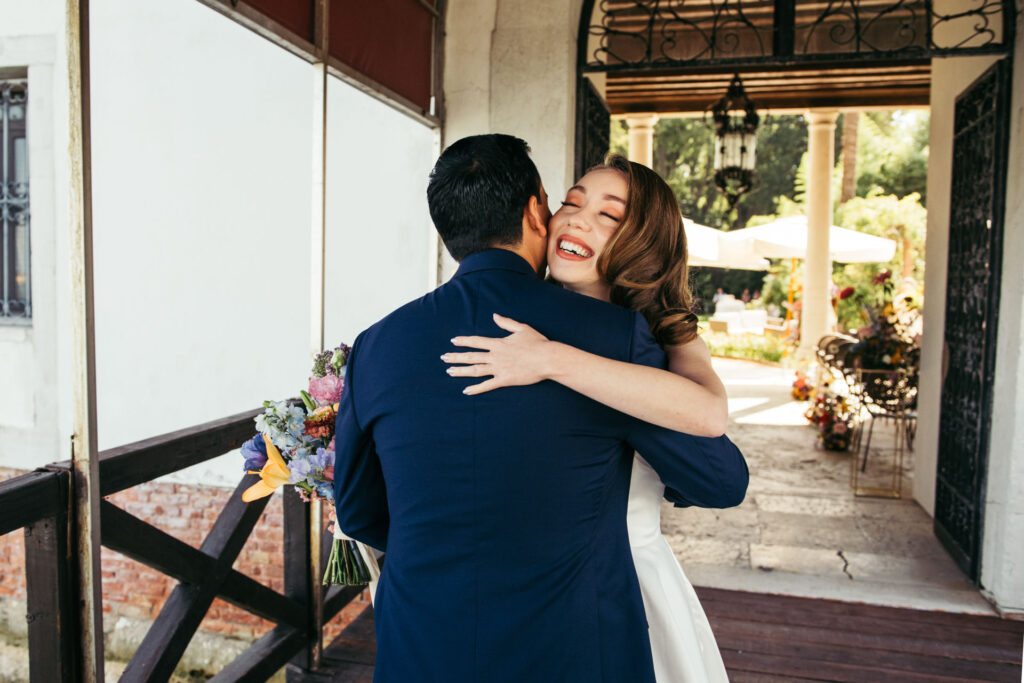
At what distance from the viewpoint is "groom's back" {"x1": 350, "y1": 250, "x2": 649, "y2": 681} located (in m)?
1.24

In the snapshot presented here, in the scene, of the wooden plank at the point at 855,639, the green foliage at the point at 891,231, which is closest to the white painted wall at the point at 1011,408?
the wooden plank at the point at 855,639

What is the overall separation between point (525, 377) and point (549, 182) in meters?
2.96


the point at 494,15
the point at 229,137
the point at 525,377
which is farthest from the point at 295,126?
the point at 525,377

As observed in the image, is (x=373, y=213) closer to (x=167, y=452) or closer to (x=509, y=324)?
(x=167, y=452)

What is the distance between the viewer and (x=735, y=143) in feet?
20.9

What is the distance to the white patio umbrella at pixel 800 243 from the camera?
1157 cm

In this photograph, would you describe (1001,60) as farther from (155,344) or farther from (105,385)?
(105,385)

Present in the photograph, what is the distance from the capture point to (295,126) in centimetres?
505

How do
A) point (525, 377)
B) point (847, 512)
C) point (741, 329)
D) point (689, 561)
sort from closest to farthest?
point (525, 377) → point (689, 561) → point (847, 512) → point (741, 329)

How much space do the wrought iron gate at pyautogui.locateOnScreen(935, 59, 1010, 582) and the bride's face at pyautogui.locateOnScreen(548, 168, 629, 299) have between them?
9.85 ft

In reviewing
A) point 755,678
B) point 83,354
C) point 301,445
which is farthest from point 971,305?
point 83,354

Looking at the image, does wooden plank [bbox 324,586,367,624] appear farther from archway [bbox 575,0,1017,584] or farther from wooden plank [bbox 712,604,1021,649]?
archway [bbox 575,0,1017,584]

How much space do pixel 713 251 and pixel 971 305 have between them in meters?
4.79

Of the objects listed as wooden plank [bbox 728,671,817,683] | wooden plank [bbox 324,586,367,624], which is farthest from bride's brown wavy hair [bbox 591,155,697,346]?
wooden plank [bbox 324,586,367,624]
